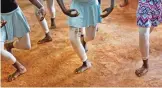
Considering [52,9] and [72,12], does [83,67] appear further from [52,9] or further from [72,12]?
Answer: [52,9]

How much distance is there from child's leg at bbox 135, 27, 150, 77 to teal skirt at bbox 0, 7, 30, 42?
0.99 m

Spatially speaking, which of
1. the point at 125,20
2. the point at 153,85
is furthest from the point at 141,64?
the point at 125,20

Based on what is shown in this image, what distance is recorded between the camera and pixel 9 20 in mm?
2316

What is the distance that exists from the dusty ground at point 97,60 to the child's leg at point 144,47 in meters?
0.06

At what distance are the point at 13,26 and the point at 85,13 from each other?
24.6 inches

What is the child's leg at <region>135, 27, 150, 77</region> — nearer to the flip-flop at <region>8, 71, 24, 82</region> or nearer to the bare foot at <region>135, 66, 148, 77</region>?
the bare foot at <region>135, 66, 148, 77</region>

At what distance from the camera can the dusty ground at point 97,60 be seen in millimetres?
2455

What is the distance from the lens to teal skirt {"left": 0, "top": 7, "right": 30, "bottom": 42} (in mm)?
2303

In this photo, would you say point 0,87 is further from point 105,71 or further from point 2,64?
point 105,71

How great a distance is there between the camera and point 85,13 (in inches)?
91.1

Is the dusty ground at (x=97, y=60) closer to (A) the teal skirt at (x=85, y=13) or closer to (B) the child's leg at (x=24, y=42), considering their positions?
(B) the child's leg at (x=24, y=42)

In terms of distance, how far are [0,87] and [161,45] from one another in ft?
5.64

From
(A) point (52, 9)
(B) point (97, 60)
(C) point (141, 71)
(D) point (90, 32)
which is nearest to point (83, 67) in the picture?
(B) point (97, 60)

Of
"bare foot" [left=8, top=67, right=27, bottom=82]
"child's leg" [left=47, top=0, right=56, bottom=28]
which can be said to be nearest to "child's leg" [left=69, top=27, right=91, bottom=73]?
"bare foot" [left=8, top=67, right=27, bottom=82]
